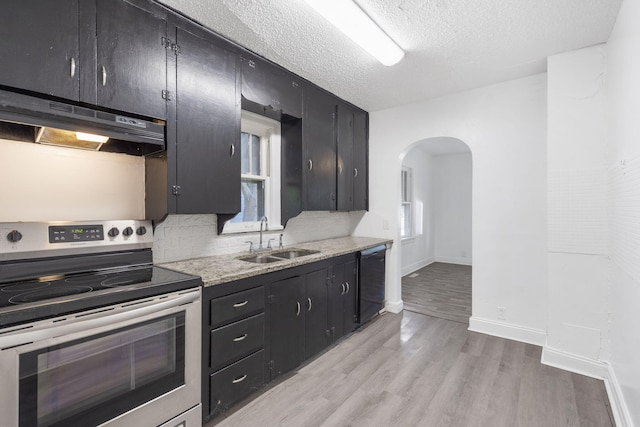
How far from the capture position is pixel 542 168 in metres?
2.85

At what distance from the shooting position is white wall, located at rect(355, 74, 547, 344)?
2.88m

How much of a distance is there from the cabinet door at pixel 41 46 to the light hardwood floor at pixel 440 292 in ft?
13.0

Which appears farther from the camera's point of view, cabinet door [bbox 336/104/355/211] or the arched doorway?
the arched doorway

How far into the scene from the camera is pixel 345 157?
3617 millimetres

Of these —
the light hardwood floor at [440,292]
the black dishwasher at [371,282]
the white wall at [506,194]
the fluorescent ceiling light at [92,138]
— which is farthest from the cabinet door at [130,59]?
the light hardwood floor at [440,292]

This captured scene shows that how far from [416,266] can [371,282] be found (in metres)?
3.18

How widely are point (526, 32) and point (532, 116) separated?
38.1 inches

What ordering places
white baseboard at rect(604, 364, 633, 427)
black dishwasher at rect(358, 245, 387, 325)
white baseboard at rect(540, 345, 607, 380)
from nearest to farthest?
white baseboard at rect(604, 364, 633, 427)
white baseboard at rect(540, 345, 607, 380)
black dishwasher at rect(358, 245, 387, 325)

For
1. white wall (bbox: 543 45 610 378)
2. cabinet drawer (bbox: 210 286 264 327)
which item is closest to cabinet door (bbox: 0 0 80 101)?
cabinet drawer (bbox: 210 286 264 327)

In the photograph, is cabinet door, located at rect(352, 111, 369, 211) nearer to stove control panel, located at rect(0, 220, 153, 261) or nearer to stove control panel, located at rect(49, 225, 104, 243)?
stove control panel, located at rect(0, 220, 153, 261)

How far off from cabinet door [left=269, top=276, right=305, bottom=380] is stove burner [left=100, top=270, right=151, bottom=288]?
0.82m

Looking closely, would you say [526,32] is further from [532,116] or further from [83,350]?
[83,350]

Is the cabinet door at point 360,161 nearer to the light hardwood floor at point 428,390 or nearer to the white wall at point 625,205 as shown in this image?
the light hardwood floor at point 428,390

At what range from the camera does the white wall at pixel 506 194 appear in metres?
2.88
